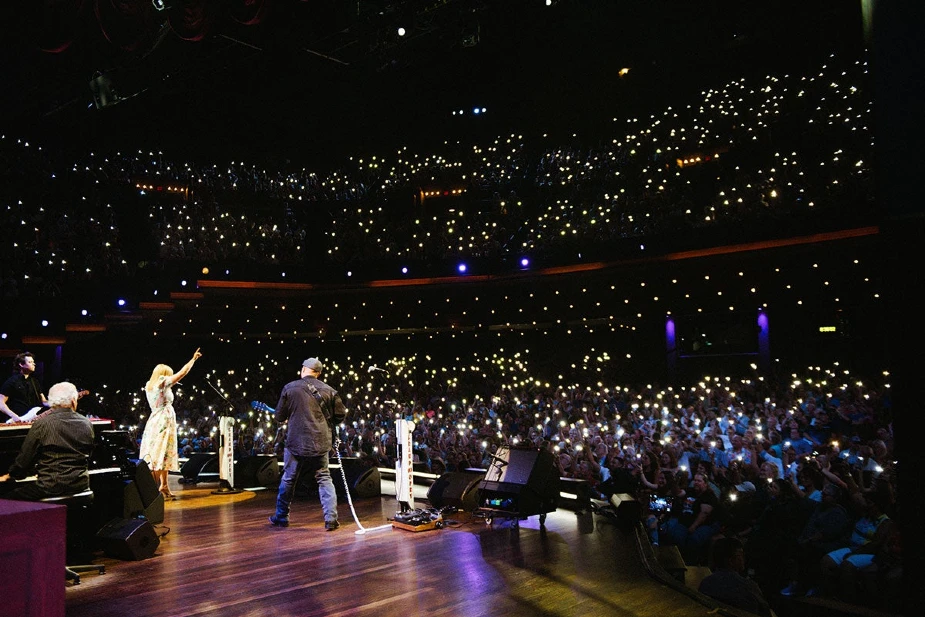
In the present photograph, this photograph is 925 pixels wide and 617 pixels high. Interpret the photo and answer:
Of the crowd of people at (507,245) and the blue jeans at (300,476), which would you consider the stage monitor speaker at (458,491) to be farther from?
the crowd of people at (507,245)

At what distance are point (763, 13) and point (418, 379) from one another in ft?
35.0

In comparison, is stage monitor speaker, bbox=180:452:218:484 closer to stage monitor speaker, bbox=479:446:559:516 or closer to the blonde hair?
the blonde hair

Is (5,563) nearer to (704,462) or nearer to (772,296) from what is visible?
(704,462)

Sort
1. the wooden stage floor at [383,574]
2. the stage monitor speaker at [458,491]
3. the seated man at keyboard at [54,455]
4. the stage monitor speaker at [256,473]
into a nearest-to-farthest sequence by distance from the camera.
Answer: the wooden stage floor at [383,574] → the seated man at keyboard at [54,455] → the stage monitor speaker at [458,491] → the stage monitor speaker at [256,473]

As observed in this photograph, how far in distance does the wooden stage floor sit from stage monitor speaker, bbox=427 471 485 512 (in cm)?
52

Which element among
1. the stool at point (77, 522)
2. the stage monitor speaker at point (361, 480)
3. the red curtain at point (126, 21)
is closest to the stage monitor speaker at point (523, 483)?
the stage monitor speaker at point (361, 480)

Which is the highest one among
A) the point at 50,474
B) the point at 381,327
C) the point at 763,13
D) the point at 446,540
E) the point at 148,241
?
the point at 763,13

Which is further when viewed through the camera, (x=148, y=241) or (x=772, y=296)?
(x=148, y=241)

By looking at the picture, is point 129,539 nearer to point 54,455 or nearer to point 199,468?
point 54,455

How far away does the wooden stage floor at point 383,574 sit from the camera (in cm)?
331

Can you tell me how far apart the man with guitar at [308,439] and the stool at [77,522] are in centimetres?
142

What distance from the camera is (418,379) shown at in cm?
1548

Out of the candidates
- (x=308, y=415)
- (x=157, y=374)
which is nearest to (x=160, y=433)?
(x=157, y=374)

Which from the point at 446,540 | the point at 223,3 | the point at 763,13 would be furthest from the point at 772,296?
the point at 223,3
